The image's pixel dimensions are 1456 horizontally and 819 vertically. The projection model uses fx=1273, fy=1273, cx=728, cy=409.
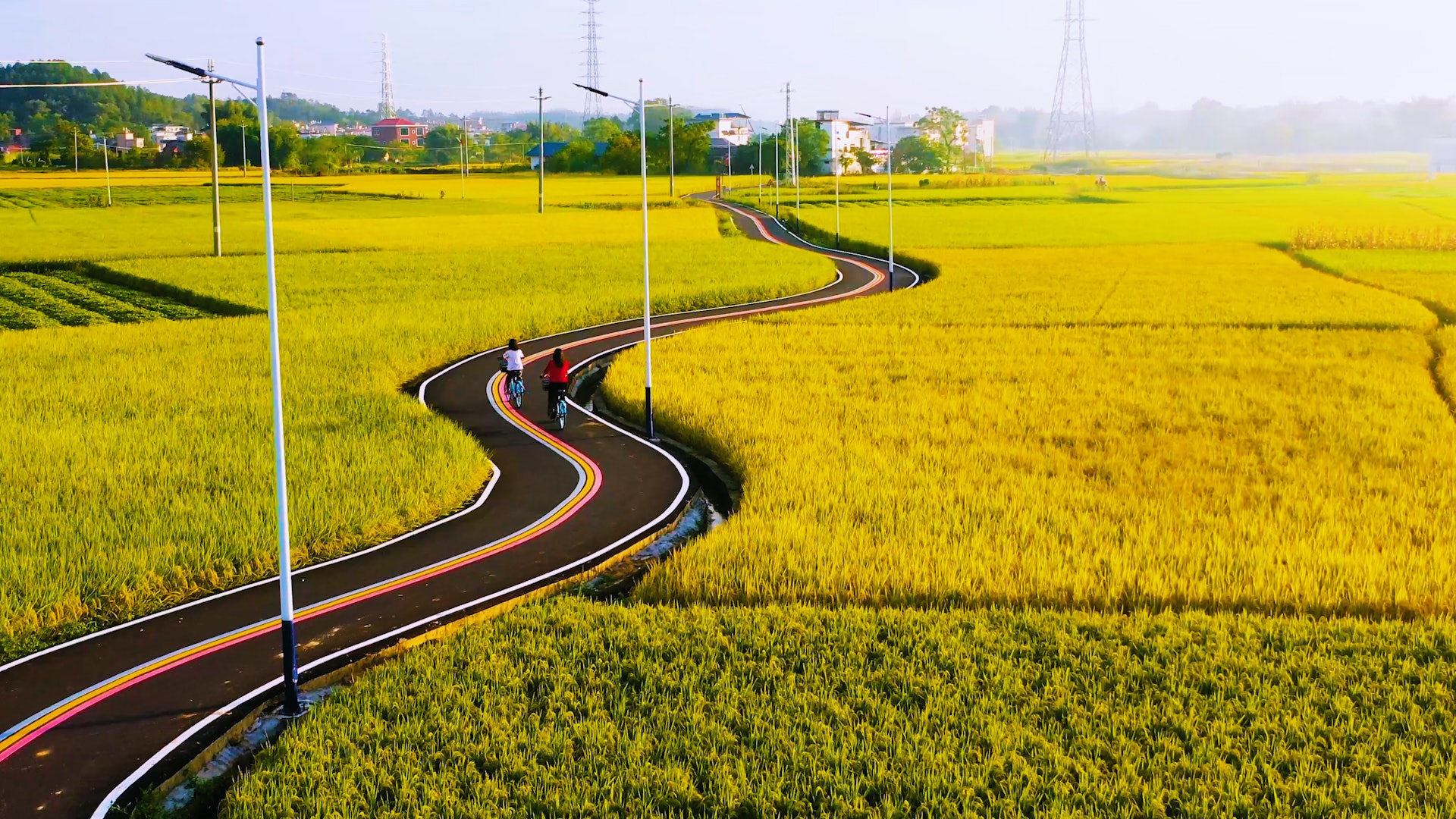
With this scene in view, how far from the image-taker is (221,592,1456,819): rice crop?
1141 cm

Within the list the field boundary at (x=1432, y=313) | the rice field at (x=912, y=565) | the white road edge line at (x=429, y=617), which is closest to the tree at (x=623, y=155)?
the field boundary at (x=1432, y=313)

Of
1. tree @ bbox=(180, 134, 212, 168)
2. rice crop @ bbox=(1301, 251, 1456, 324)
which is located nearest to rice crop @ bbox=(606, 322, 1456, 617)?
rice crop @ bbox=(1301, 251, 1456, 324)

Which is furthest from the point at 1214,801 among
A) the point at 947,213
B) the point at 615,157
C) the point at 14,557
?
the point at 615,157

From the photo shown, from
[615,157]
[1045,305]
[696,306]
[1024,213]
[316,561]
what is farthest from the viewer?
[615,157]

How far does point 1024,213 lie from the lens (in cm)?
9956

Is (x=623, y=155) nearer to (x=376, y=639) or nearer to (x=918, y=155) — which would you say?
(x=918, y=155)

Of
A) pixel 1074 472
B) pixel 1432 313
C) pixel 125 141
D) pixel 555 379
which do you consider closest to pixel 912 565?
pixel 1074 472

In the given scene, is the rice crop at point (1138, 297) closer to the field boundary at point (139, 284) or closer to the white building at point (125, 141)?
the field boundary at point (139, 284)

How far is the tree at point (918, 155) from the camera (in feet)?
638

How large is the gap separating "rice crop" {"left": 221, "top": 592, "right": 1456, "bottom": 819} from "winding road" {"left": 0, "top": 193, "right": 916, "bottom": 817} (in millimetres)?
1437

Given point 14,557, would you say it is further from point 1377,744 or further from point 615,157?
point 615,157

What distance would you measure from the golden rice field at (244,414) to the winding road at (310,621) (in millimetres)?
762

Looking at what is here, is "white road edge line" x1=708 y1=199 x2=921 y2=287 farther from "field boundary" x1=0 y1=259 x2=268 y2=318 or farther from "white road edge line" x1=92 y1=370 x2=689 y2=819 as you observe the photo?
"white road edge line" x1=92 y1=370 x2=689 y2=819

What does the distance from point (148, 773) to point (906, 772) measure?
7309mm
